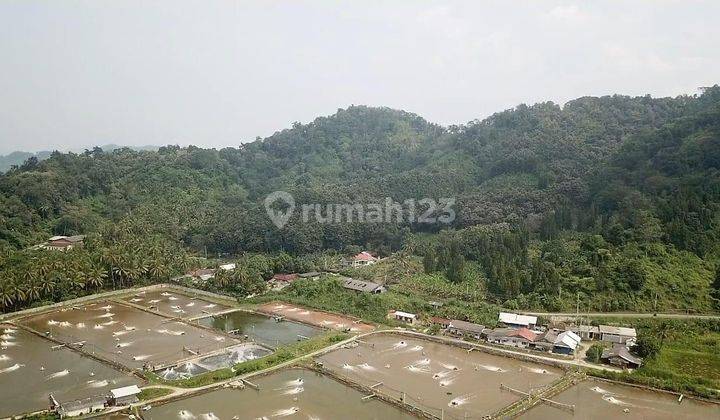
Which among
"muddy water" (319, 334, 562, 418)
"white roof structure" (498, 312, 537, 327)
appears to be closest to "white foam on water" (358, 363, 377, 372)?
"muddy water" (319, 334, 562, 418)

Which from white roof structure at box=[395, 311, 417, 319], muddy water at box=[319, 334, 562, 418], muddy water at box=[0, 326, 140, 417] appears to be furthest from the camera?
white roof structure at box=[395, 311, 417, 319]

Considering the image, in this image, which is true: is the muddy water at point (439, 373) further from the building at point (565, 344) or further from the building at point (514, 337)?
the building at point (565, 344)

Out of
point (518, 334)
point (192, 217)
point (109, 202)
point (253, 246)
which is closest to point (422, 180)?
point (253, 246)

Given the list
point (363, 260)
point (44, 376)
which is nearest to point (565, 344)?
point (44, 376)

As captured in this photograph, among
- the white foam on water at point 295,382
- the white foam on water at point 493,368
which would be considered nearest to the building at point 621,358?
the white foam on water at point 493,368

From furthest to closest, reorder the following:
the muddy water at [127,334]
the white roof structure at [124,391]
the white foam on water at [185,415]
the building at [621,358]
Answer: the muddy water at [127,334] < the building at [621,358] < the white roof structure at [124,391] < the white foam on water at [185,415]

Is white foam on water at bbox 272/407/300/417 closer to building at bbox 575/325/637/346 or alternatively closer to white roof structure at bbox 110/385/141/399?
white roof structure at bbox 110/385/141/399

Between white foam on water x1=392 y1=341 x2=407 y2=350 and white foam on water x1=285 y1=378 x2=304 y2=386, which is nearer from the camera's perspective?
white foam on water x1=285 y1=378 x2=304 y2=386

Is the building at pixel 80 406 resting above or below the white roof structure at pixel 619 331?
below
